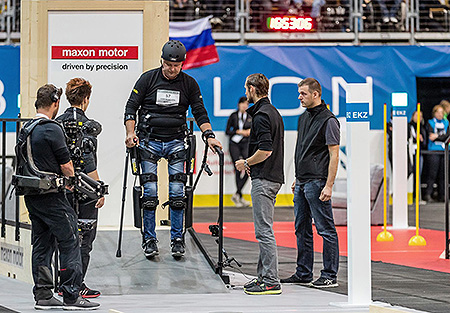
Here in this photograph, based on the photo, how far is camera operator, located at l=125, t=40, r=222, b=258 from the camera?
26.3 ft

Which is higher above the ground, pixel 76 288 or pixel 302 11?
pixel 302 11

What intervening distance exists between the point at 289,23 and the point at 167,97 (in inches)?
427

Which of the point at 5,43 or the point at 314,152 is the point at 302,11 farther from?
the point at 314,152

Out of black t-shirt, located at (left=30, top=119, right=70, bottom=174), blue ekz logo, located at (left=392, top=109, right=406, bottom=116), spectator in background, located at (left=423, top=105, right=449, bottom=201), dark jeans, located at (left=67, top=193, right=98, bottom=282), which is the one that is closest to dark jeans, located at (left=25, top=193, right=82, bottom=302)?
black t-shirt, located at (left=30, top=119, right=70, bottom=174)

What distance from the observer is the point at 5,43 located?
60.1 ft

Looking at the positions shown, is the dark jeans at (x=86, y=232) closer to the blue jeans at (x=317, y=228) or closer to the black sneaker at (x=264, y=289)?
the black sneaker at (x=264, y=289)

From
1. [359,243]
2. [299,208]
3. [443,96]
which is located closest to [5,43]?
[443,96]

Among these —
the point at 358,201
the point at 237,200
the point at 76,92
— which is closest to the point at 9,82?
the point at 237,200

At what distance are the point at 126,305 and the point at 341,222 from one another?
7.55 m

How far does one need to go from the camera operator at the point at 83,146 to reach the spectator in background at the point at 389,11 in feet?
43.5

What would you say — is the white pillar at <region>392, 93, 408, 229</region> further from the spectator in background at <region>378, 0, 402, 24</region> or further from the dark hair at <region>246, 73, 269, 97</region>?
the spectator in background at <region>378, 0, 402, 24</region>

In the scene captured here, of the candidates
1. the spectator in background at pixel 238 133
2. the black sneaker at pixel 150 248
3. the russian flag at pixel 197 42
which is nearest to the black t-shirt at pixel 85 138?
the black sneaker at pixel 150 248

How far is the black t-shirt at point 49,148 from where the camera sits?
21.6ft

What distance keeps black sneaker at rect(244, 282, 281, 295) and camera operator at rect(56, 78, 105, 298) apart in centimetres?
135
